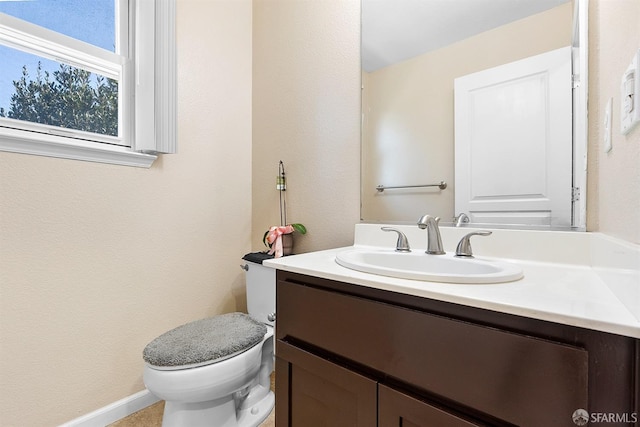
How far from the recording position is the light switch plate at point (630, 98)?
48 cm

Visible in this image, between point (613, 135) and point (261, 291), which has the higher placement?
point (613, 135)

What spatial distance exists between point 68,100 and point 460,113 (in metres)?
1.64

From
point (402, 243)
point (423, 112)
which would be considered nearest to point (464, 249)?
point (402, 243)

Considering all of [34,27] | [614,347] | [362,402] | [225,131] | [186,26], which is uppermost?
[186,26]

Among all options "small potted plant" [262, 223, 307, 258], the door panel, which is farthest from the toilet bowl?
the door panel

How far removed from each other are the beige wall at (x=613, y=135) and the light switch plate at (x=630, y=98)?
2 cm

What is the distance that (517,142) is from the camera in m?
0.99

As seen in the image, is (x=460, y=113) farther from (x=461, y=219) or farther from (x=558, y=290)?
(x=558, y=290)

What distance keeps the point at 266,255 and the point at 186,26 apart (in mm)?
1284

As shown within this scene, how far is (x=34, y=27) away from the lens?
113 centimetres

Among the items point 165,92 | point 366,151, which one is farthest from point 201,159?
point 366,151

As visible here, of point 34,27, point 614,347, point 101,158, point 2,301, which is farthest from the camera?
point 101,158

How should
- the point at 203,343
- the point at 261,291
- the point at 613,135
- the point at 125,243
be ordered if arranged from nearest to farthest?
the point at 613,135 → the point at 203,343 → the point at 125,243 → the point at 261,291

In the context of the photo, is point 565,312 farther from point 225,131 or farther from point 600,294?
point 225,131
